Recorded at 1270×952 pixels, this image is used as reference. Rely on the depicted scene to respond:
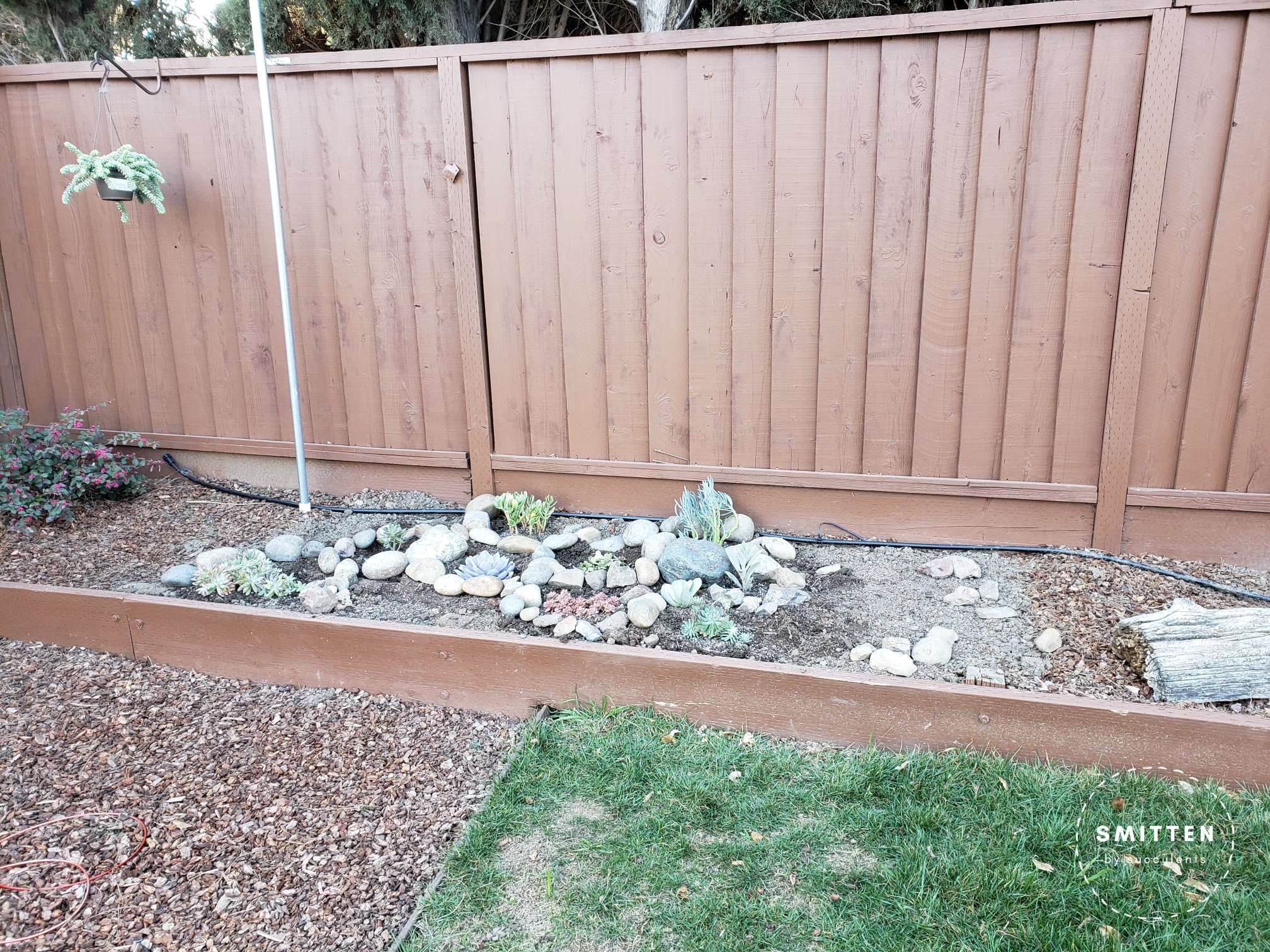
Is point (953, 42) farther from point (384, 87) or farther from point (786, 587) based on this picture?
point (384, 87)

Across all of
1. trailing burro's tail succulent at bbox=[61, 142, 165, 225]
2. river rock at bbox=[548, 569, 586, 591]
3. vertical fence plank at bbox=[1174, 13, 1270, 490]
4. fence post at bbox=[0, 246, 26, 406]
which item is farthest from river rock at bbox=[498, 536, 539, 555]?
fence post at bbox=[0, 246, 26, 406]

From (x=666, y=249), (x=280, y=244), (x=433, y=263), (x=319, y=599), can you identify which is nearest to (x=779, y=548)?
(x=666, y=249)

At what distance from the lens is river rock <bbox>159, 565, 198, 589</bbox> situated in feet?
10.5

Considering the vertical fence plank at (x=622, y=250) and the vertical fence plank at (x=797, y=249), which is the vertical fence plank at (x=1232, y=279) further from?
the vertical fence plank at (x=622, y=250)

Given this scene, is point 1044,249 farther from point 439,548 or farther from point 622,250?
point 439,548

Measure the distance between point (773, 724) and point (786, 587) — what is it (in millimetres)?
700

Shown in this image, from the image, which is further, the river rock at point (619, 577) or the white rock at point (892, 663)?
the river rock at point (619, 577)

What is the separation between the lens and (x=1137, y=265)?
291cm

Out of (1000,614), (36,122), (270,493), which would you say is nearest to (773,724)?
(1000,614)

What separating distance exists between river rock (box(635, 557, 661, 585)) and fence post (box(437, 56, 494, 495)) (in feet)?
3.27

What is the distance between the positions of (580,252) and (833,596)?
1692 millimetres

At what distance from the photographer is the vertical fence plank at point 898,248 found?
9.80 ft

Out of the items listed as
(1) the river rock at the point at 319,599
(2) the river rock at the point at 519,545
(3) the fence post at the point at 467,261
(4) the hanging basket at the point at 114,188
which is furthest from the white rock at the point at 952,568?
(4) the hanging basket at the point at 114,188

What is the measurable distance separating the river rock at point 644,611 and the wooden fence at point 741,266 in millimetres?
837
